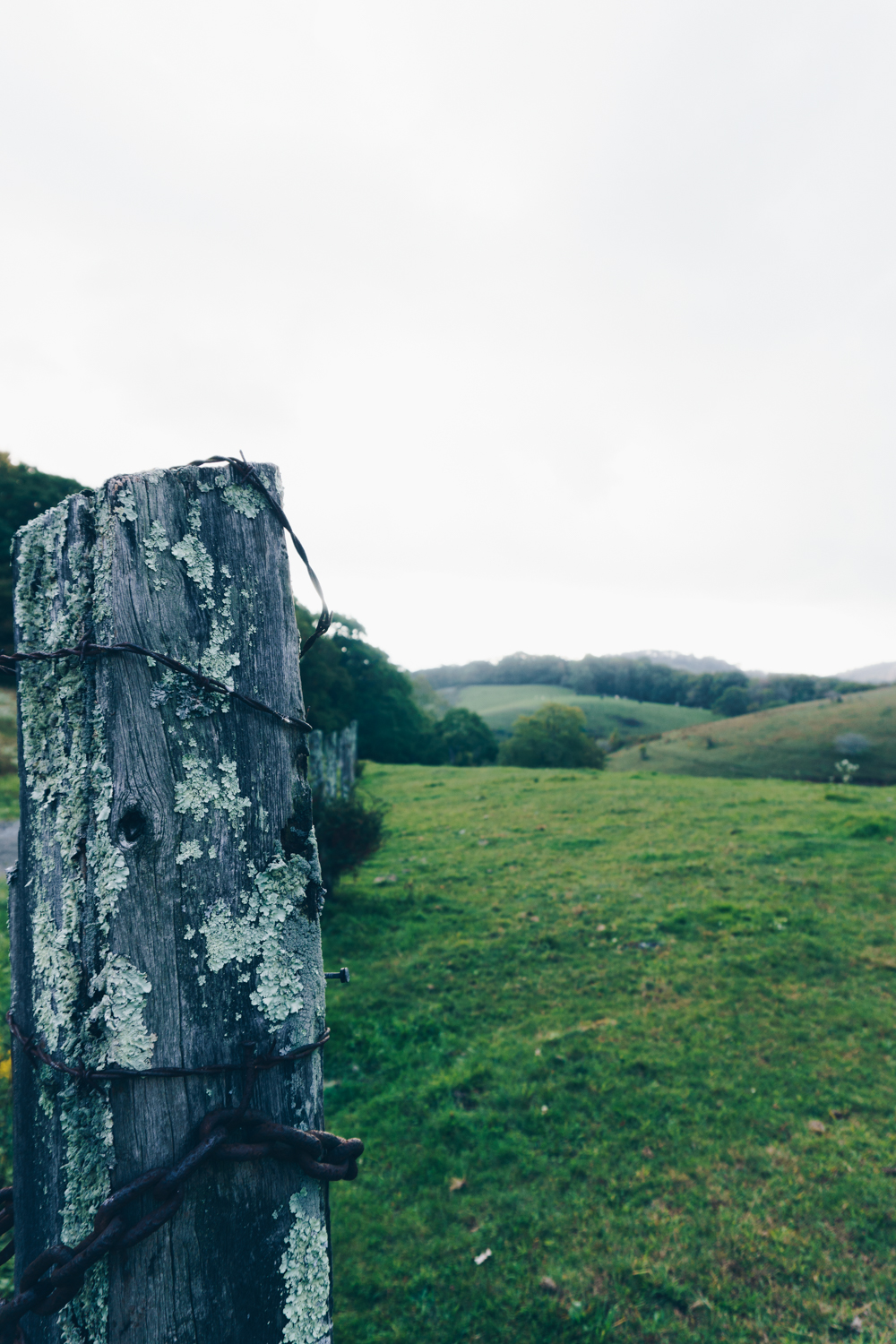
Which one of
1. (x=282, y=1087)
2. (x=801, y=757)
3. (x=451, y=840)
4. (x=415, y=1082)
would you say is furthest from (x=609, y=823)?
(x=801, y=757)

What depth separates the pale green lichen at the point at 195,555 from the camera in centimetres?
147

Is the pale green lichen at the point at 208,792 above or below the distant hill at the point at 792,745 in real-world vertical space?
above

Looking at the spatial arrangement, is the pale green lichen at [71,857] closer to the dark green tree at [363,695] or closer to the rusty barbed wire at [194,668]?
the rusty barbed wire at [194,668]

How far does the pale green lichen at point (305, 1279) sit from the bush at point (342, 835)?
24.6 feet

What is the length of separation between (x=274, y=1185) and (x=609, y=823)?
1330 centimetres

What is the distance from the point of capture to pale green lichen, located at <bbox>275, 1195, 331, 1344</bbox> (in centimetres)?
140

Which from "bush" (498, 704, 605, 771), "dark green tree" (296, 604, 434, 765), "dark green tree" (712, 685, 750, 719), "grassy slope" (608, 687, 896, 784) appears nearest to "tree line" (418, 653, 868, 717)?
"dark green tree" (712, 685, 750, 719)

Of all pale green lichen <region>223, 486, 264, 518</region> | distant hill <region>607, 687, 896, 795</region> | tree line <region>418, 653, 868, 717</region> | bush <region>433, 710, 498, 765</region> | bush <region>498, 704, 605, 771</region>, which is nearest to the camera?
pale green lichen <region>223, 486, 264, 518</region>

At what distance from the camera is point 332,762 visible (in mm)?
15461

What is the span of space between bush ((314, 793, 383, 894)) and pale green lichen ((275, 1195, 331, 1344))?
7.49 meters

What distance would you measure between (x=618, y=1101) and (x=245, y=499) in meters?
5.58

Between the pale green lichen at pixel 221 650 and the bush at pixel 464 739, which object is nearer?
the pale green lichen at pixel 221 650

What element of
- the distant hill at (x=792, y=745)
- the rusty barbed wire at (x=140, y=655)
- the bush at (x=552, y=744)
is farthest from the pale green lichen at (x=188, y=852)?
the bush at (x=552, y=744)

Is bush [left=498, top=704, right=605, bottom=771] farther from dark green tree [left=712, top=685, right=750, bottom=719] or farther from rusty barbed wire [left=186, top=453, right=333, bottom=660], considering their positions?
rusty barbed wire [left=186, top=453, right=333, bottom=660]
